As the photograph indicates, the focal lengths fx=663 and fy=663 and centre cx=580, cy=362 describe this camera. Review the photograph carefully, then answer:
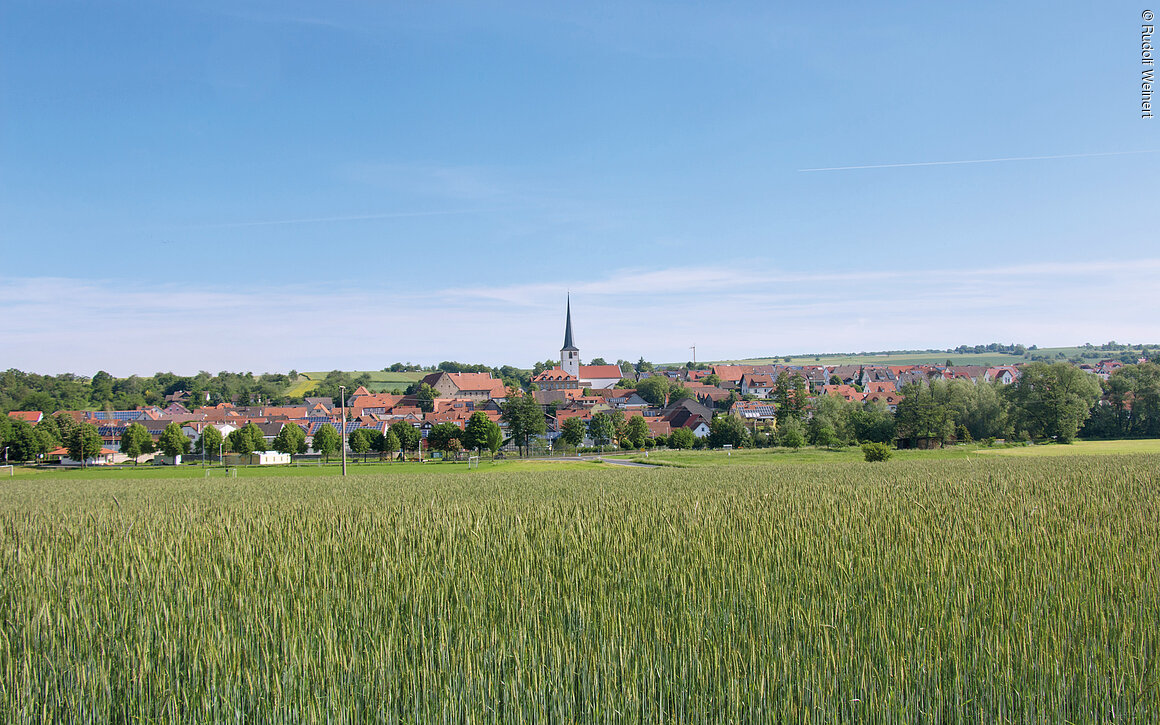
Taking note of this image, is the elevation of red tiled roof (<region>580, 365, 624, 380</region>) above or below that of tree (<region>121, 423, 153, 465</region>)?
above

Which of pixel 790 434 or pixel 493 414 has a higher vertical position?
pixel 790 434

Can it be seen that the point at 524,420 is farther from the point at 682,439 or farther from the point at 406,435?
the point at 682,439

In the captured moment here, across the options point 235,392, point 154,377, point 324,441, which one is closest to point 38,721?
point 324,441

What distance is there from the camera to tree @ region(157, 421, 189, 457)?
7787cm

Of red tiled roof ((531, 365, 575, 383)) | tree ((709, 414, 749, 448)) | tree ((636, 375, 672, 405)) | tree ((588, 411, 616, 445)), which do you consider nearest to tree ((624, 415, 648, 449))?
tree ((588, 411, 616, 445))

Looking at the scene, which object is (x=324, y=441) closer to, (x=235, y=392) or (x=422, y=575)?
(x=422, y=575)

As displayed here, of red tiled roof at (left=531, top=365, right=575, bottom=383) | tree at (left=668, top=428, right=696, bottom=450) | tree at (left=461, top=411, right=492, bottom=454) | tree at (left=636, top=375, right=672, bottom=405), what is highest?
red tiled roof at (left=531, top=365, right=575, bottom=383)

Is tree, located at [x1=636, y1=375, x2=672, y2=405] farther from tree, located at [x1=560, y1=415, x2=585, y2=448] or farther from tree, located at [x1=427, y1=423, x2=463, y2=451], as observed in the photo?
tree, located at [x1=427, y1=423, x2=463, y2=451]

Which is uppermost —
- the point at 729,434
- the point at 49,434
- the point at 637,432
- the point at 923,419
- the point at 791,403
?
the point at 791,403

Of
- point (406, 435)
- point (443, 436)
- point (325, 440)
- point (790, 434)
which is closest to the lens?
point (790, 434)

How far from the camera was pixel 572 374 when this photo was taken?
583 ft

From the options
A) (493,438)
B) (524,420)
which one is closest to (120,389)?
(524,420)

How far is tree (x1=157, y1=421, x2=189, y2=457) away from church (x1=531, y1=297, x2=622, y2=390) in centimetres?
10021

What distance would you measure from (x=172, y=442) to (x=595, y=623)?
87.3m
